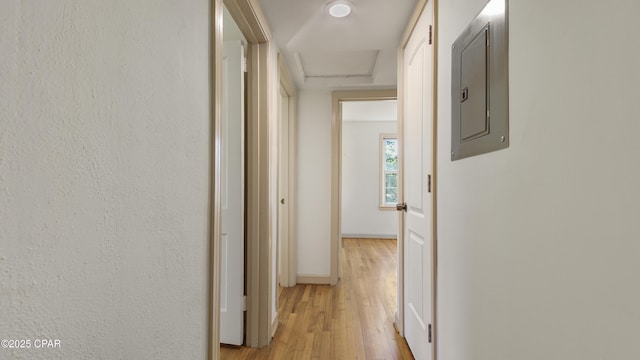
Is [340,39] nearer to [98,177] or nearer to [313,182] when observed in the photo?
[313,182]

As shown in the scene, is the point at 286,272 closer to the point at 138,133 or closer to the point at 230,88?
the point at 230,88

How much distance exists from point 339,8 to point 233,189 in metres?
1.29

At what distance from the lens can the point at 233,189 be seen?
1935 millimetres

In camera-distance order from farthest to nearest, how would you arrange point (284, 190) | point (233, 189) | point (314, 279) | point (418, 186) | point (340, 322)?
point (314, 279)
point (284, 190)
point (340, 322)
point (233, 189)
point (418, 186)

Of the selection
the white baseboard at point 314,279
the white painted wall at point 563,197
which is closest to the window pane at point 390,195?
the white baseboard at point 314,279

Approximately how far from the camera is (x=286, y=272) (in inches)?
129

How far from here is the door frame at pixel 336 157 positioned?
335 centimetres

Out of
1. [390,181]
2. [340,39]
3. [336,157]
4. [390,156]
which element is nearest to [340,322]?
[336,157]

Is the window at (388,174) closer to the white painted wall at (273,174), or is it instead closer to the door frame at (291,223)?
the door frame at (291,223)

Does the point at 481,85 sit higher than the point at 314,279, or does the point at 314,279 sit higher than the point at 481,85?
the point at 481,85

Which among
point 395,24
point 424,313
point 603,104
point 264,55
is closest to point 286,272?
point 424,313

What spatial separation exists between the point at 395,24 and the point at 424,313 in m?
1.81

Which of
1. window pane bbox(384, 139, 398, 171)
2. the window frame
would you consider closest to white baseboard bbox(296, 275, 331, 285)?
the window frame

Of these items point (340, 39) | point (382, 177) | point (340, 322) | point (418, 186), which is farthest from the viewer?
point (382, 177)
